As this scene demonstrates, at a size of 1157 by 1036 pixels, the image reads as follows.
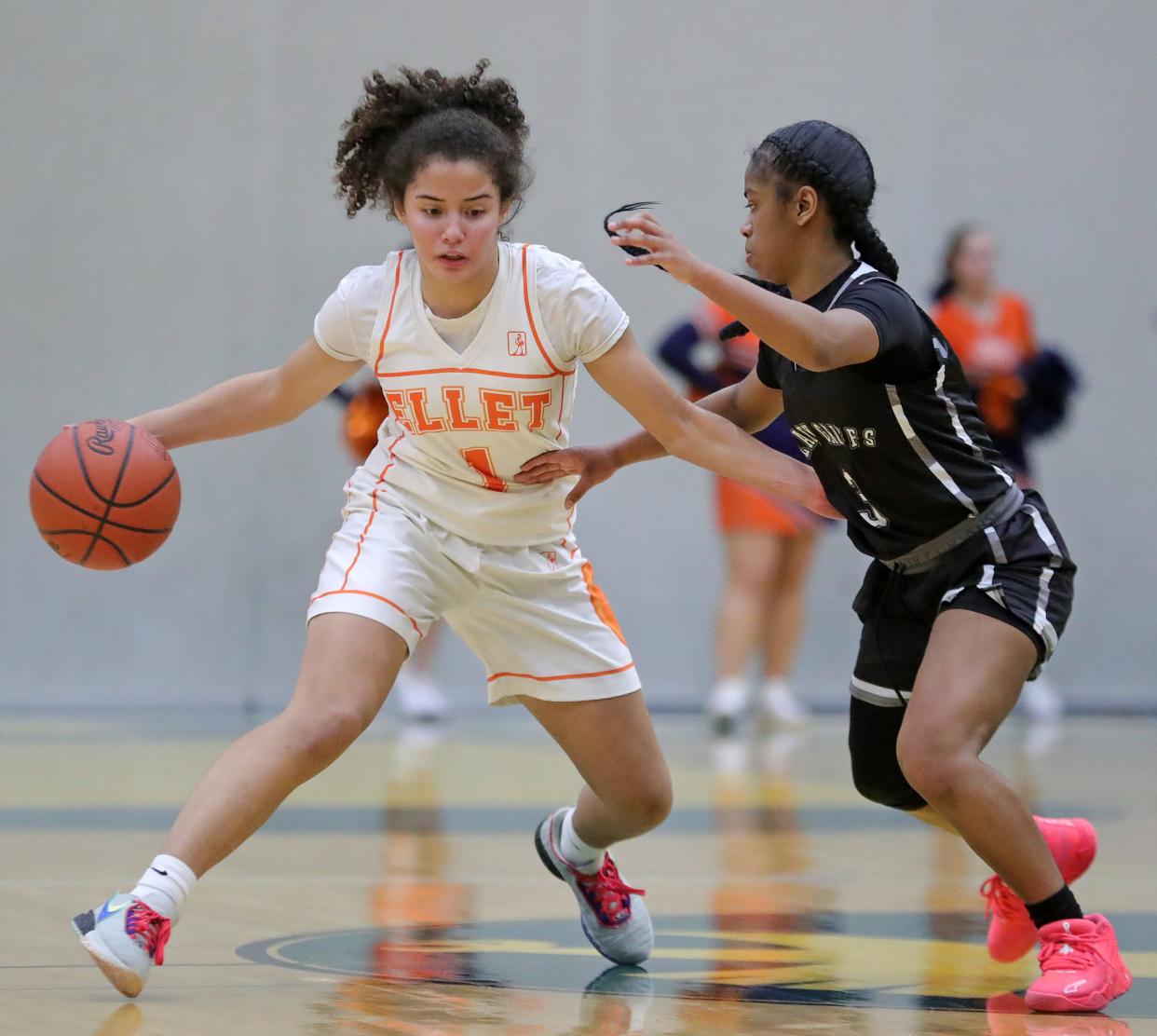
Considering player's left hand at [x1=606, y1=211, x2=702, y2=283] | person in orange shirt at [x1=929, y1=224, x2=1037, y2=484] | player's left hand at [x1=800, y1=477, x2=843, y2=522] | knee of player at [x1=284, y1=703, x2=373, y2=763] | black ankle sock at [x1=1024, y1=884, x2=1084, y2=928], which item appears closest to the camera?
player's left hand at [x1=606, y1=211, x2=702, y2=283]

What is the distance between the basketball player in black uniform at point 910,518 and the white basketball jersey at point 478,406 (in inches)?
2.8

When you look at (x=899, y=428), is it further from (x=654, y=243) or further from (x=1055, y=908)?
(x=1055, y=908)

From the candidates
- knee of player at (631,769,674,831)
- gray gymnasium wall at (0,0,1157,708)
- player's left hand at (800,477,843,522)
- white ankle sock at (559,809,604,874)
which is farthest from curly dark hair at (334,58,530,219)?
gray gymnasium wall at (0,0,1157,708)

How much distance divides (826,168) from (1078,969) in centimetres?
157

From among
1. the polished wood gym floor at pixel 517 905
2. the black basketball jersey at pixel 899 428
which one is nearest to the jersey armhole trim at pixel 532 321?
the black basketball jersey at pixel 899 428

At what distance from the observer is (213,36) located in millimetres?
9953

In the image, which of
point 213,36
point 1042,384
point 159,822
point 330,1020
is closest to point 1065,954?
point 330,1020

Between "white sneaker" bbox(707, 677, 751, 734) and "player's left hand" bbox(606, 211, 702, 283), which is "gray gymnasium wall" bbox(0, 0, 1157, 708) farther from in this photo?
"player's left hand" bbox(606, 211, 702, 283)

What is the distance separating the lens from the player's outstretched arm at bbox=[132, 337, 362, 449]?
3908 mm

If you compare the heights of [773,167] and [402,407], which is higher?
[773,167]

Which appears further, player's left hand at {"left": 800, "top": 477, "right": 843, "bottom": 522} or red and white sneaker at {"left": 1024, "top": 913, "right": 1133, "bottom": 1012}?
player's left hand at {"left": 800, "top": 477, "right": 843, "bottom": 522}

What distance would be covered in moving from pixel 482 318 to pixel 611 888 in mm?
1192

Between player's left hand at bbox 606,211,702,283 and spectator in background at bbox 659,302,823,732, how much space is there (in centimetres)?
520

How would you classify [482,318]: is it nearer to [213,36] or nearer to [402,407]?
[402,407]
